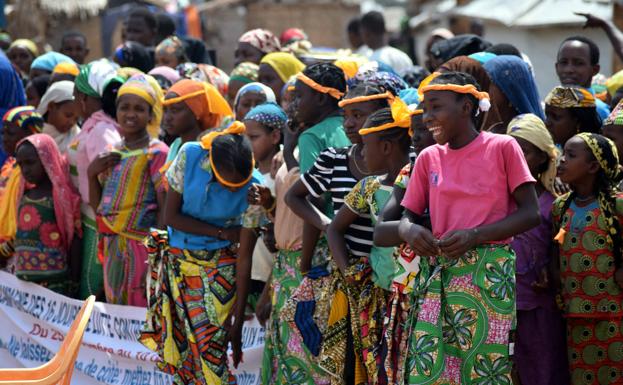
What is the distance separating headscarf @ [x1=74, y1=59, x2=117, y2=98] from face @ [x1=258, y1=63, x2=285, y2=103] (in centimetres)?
112

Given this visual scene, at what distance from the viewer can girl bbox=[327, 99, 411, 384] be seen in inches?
193

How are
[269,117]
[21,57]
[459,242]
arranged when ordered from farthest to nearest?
[21,57] < [269,117] < [459,242]

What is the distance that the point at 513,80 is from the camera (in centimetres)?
539

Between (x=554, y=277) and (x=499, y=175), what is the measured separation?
106 centimetres

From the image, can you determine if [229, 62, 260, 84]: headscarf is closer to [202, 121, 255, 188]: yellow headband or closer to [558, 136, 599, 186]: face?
[202, 121, 255, 188]: yellow headband

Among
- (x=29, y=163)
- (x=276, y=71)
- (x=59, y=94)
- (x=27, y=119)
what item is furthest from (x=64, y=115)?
(x=276, y=71)

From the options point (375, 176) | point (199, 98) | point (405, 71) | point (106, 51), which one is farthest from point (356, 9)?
point (375, 176)

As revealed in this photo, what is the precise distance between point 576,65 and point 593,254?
2.24 m

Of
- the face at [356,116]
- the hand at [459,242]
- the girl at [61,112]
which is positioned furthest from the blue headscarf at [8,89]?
the hand at [459,242]

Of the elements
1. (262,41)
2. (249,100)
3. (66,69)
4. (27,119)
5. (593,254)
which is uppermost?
(262,41)

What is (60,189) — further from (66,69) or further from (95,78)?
(66,69)

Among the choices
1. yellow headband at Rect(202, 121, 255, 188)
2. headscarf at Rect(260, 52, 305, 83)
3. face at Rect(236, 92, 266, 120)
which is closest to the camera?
yellow headband at Rect(202, 121, 255, 188)

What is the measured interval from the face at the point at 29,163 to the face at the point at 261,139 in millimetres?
2086

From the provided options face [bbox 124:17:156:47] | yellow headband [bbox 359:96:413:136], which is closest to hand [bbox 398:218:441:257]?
yellow headband [bbox 359:96:413:136]
